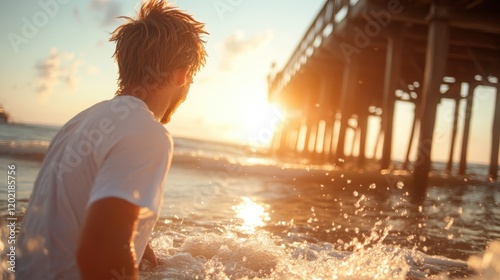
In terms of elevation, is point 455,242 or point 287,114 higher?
point 287,114

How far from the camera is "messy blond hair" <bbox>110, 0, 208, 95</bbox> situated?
1.39m

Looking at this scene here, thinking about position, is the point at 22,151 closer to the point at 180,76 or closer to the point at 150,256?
the point at 150,256

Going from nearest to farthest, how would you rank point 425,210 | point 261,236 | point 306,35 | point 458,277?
1. point 458,277
2. point 261,236
3. point 425,210
4. point 306,35

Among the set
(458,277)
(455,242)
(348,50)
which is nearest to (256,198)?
(455,242)

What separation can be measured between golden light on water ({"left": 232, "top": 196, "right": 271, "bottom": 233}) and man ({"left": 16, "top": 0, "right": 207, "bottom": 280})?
2861 mm

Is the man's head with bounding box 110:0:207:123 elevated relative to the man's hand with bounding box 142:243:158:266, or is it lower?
elevated

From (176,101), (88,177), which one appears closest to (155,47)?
(176,101)

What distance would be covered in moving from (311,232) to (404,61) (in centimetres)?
1090

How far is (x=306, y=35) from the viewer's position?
48.9ft

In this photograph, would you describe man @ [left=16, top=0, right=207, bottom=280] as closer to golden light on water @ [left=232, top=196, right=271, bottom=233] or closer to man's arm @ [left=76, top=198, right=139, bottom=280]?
man's arm @ [left=76, top=198, right=139, bottom=280]

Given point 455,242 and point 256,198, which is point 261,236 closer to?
point 455,242

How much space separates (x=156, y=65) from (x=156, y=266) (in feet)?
5.45

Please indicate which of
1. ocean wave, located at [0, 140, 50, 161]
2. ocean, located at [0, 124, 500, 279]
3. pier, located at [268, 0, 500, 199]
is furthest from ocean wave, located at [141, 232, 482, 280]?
ocean wave, located at [0, 140, 50, 161]

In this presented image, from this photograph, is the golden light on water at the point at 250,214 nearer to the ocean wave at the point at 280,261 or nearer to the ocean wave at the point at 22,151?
the ocean wave at the point at 280,261
